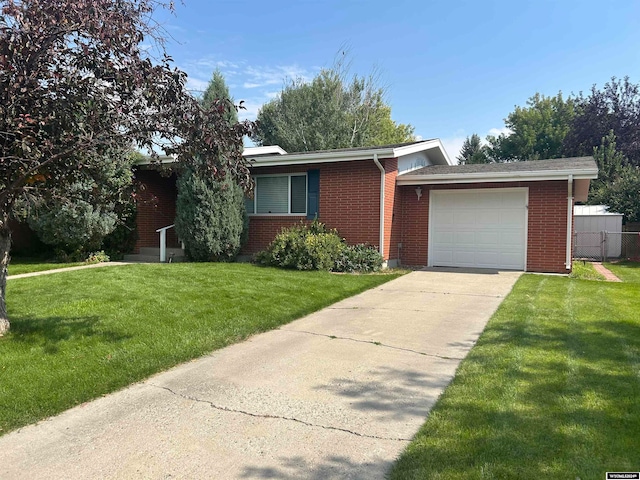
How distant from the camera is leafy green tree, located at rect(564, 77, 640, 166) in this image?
3291 centimetres

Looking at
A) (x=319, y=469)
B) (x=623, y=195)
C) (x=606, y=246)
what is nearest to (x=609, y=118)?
(x=623, y=195)

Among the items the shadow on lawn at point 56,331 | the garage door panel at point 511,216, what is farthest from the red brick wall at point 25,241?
the garage door panel at point 511,216

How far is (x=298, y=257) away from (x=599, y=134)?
32344 mm

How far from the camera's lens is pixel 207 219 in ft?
38.5

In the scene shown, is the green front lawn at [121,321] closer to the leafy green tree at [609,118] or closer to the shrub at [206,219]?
the shrub at [206,219]

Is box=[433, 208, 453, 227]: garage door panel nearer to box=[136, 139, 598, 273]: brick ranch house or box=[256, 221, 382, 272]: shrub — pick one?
box=[136, 139, 598, 273]: brick ranch house

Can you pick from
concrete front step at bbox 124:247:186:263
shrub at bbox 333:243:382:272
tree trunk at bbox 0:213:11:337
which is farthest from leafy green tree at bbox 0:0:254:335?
concrete front step at bbox 124:247:186:263

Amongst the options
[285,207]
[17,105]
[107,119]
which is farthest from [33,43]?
[285,207]

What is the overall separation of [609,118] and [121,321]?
38.3m

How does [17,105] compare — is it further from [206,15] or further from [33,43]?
[206,15]

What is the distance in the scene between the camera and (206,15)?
629 centimetres

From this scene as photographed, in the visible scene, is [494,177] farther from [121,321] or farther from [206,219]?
[121,321]

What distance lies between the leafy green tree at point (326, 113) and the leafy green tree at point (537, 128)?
17.7m

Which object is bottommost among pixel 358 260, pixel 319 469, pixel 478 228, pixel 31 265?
pixel 319 469
